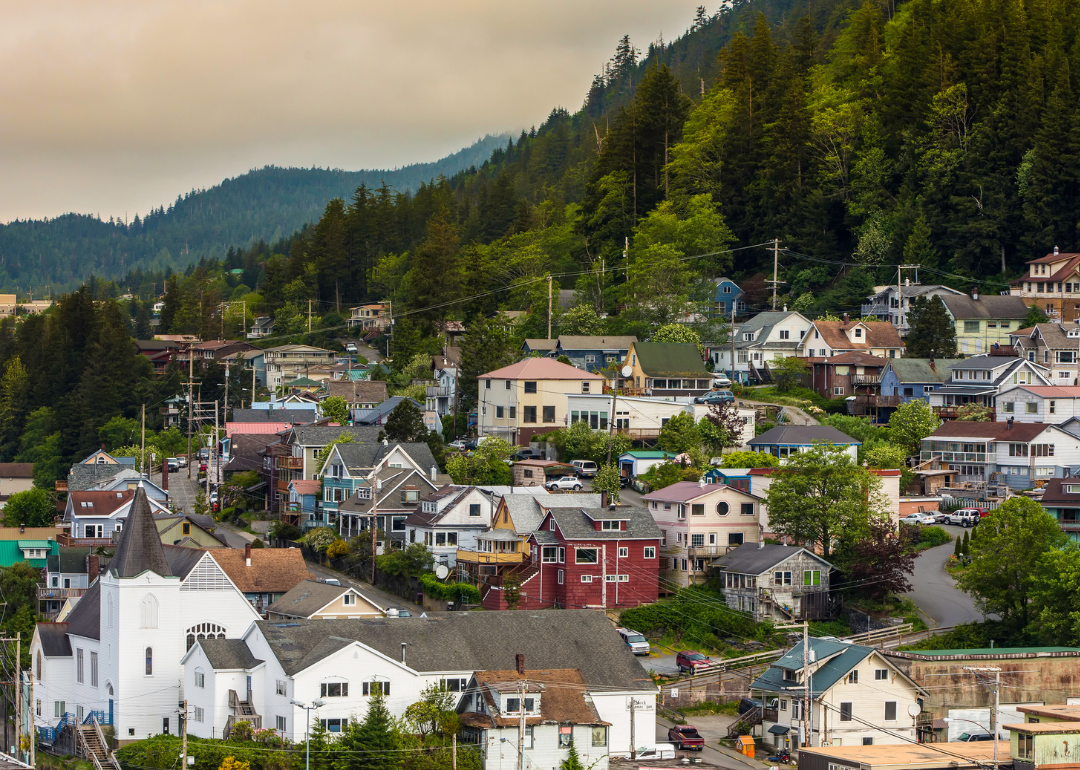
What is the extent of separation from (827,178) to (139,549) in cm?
6874

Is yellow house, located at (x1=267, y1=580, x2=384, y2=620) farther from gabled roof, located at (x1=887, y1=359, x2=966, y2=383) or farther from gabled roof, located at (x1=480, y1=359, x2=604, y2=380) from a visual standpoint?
gabled roof, located at (x1=887, y1=359, x2=966, y2=383)

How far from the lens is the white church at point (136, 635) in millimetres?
52812

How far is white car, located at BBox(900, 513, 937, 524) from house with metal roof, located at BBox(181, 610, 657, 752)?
22518 millimetres

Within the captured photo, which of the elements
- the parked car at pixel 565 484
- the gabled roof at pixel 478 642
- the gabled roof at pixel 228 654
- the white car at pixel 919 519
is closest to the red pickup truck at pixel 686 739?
→ the gabled roof at pixel 478 642

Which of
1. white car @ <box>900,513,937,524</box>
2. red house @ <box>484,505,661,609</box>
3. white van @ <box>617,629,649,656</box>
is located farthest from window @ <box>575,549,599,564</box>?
white car @ <box>900,513,937,524</box>

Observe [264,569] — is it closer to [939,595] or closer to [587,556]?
Result: [587,556]

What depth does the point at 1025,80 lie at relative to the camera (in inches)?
4028

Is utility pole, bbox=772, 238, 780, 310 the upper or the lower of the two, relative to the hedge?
upper

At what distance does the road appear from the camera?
2353 inches

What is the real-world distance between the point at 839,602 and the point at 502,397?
28.8 metres

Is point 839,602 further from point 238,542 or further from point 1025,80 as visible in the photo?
point 1025,80

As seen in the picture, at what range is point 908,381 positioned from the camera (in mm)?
86375

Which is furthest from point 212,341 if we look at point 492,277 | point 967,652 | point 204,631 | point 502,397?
point 967,652

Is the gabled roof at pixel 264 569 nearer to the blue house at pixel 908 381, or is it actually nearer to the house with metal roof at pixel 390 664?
the house with metal roof at pixel 390 664
